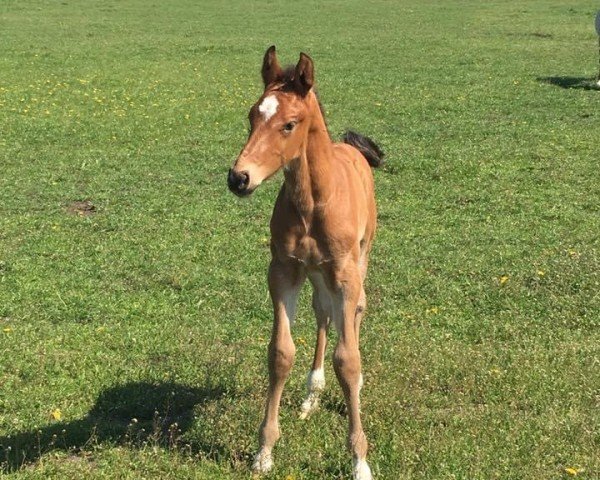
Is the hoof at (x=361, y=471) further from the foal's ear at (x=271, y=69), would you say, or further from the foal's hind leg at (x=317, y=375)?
the foal's ear at (x=271, y=69)

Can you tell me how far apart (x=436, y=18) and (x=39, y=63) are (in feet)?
59.1

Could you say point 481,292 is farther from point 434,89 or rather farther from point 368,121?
point 434,89

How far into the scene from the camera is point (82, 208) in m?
10.1

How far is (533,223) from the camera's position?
954 cm

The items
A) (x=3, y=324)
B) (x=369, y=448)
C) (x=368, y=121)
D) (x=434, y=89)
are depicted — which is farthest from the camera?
(x=434, y=89)

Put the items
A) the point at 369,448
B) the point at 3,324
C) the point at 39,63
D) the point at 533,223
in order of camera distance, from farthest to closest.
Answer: the point at 39,63 < the point at 533,223 < the point at 3,324 < the point at 369,448

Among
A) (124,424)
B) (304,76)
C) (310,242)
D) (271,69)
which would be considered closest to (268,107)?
(304,76)

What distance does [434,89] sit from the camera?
18328 millimetres

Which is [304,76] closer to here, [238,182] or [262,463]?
[238,182]

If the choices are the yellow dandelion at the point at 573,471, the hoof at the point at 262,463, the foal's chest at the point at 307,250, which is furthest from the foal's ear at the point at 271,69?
the yellow dandelion at the point at 573,471

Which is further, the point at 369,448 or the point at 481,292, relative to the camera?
the point at 481,292

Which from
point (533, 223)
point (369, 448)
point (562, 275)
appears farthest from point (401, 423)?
point (533, 223)

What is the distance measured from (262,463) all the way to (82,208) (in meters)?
6.32

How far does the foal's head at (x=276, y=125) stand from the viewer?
396 centimetres
